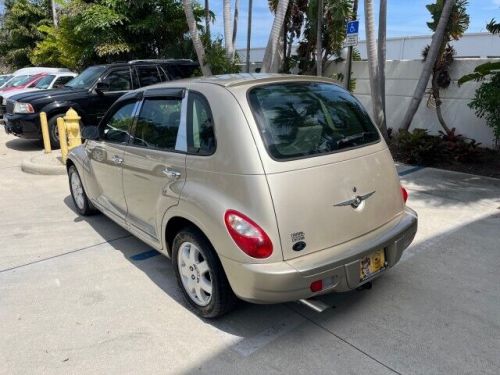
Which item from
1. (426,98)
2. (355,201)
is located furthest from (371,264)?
(426,98)

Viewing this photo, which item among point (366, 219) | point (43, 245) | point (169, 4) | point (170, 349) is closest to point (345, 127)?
point (366, 219)

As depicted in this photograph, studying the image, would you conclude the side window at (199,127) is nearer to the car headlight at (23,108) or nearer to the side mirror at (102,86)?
the side mirror at (102,86)

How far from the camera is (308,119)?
313 centimetres

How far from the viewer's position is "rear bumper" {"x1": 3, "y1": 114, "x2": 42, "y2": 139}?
10.1 meters

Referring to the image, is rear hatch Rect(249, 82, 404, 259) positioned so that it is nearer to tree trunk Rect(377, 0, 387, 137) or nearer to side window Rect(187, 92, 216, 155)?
side window Rect(187, 92, 216, 155)

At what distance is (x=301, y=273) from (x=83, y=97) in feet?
29.8

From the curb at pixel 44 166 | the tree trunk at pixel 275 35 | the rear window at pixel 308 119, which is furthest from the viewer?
the tree trunk at pixel 275 35

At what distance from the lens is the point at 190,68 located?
11.9 metres

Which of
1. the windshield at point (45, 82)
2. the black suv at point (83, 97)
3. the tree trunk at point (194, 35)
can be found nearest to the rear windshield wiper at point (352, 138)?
the tree trunk at point (194, 35)

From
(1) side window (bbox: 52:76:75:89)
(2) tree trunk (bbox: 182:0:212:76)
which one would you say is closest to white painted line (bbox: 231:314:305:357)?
(2) tree trunk (bbox: 182:0:212:76)

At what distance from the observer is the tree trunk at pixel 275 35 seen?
8.86m

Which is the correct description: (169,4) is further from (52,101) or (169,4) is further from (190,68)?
(52,101)

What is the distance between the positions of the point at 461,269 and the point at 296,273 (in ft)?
6.73

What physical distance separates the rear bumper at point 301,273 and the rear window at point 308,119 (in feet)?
2.18
